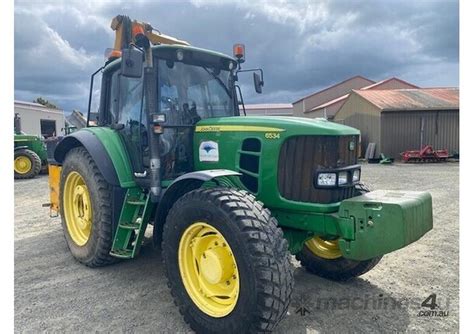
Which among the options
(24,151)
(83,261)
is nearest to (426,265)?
(83,261)

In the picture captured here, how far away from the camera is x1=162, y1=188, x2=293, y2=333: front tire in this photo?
267cm

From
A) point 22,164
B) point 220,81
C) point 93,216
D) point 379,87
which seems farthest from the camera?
point 379,87

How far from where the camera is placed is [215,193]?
9.90 ft

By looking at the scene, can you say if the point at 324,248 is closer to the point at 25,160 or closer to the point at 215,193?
the point at 215,193

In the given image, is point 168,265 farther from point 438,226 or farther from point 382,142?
point 382,142

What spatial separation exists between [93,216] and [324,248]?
8.73ft

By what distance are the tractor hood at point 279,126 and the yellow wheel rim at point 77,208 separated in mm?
2074

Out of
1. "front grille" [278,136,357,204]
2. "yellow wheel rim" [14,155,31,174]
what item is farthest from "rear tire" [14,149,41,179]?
"front grille" [278,136,357,204]

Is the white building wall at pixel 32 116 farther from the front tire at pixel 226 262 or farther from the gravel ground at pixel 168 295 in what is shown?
the front tire at pixel 226 262

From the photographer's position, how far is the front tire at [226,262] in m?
2.67

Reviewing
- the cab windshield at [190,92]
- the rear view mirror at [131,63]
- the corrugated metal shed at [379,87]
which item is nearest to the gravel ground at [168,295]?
the cab windshield at [190,92]

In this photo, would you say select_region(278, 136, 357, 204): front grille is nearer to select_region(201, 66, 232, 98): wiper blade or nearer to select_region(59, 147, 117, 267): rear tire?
select_region(201, 66, 232, 98): wiper blade

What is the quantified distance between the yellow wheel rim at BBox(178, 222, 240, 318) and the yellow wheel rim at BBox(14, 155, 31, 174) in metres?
13.1

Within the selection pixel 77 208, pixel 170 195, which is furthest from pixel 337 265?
pixel 77 208
